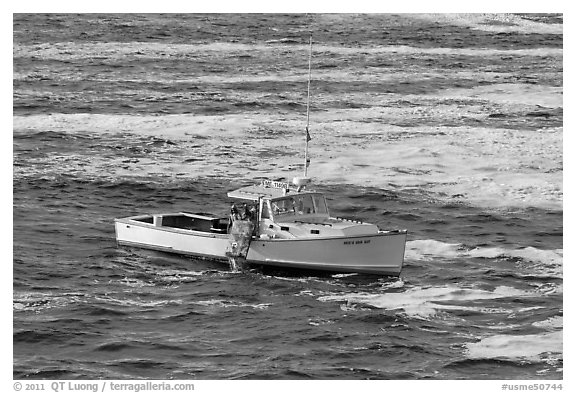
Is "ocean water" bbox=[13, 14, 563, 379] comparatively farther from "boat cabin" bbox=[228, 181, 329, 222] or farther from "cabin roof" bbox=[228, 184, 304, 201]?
"cabin roof" bbox=[228, 184, 304, 201]

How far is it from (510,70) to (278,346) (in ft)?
185

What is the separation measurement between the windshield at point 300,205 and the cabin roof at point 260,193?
27 cm

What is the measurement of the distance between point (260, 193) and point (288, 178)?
45.9ft

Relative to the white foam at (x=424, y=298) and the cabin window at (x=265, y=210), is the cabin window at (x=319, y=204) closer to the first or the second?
the cabin window at (x=265, y=210)

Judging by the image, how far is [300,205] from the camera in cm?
5503

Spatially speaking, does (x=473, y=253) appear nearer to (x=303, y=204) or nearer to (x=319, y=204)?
(x=319, y=204)

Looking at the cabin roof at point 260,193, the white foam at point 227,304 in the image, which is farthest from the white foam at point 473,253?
the white foam at point 227,304

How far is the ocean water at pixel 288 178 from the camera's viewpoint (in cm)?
4456

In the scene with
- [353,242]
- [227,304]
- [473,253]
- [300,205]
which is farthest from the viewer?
[473,253]

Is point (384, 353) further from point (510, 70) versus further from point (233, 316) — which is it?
point (510, 70)

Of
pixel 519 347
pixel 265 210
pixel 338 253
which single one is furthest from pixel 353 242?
pixel 519 347

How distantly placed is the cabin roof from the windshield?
27 centimetres

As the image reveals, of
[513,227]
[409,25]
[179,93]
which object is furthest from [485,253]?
[409,25]

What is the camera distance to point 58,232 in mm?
59656
